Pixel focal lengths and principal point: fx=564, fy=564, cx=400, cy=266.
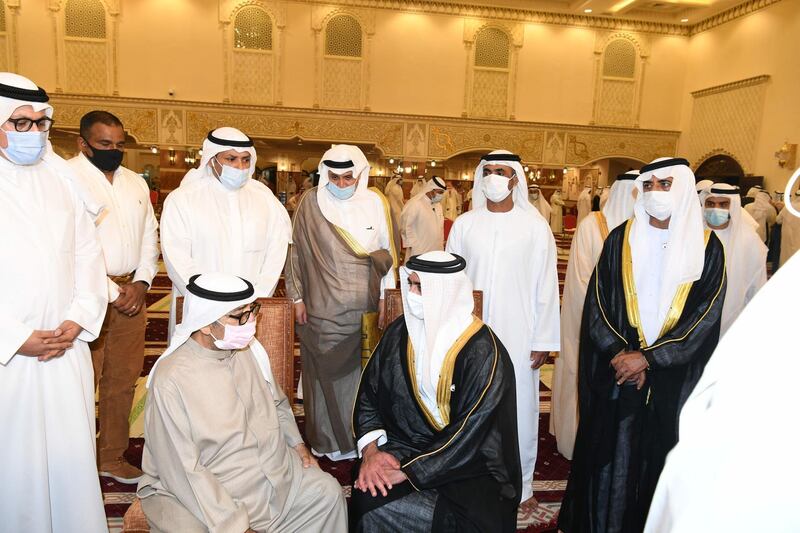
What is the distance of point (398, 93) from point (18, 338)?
1480 cm

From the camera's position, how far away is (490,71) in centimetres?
1595

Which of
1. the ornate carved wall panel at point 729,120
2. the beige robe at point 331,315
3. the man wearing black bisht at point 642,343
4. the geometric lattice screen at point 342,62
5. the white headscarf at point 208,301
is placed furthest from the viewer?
the geometric lattice screen at point 342,62

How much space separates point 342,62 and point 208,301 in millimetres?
14650

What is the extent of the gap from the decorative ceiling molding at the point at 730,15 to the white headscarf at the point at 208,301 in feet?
54.5

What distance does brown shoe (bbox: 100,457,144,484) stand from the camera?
2834mm

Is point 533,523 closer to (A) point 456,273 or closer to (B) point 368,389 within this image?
(B) point 368,389

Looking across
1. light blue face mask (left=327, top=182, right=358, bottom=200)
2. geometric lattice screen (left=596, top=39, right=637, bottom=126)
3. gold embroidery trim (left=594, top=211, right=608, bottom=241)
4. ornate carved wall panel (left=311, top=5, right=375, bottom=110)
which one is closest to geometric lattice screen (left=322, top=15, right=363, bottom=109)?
ornate carved wall panel (left=311, top=5, right=375, bottom=110)

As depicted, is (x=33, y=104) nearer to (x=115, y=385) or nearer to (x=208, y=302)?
(x=208, y=302)

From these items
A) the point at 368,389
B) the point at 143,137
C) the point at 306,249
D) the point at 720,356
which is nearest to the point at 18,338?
the point at 368,389

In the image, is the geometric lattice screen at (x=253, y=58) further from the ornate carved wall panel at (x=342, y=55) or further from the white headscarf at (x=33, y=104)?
the white headscarf at (x=33, y=104)

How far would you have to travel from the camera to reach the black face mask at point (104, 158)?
2.82 m

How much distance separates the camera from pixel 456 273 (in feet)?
6.80

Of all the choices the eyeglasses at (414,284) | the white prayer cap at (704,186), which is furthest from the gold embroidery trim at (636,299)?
the white prayer cap at (704,186)

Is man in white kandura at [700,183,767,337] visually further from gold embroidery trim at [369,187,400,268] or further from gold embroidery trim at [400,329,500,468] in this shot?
gold embroidery trim at [400,329,500,468]
